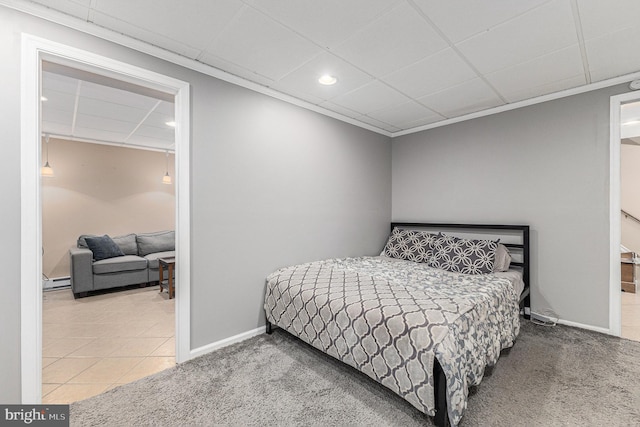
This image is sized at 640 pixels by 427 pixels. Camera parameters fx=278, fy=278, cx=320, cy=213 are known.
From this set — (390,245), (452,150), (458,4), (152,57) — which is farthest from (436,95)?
(152,57)

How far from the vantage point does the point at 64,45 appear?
1785mm

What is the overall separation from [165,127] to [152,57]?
7.80ft

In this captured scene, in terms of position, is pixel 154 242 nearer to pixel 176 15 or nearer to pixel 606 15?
pixel 176 15

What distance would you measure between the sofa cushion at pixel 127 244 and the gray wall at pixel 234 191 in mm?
3464

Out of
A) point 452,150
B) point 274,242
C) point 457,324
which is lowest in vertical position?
point 457,324

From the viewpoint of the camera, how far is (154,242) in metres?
5.14

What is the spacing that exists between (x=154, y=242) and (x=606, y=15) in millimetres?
6192

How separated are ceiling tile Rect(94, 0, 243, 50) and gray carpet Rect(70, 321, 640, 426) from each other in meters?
2.47

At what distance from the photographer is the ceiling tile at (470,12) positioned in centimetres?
166

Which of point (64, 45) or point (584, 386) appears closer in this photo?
point (64, 45)

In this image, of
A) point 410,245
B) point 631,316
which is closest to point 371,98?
point 410,245

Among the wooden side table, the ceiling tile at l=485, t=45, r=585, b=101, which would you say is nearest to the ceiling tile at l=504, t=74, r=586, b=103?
the ceiling tile at l=485, t=45, r=585, b=101

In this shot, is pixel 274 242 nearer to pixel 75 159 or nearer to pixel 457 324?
pixel 457 324

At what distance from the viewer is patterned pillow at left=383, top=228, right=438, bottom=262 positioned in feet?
11.4
